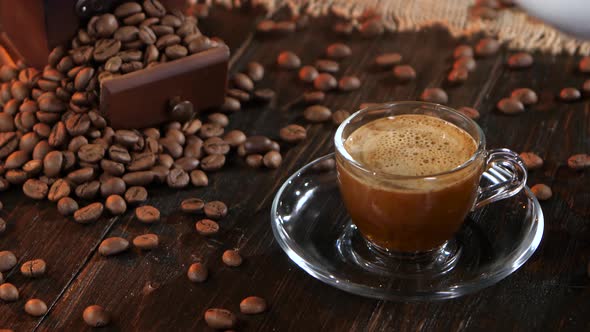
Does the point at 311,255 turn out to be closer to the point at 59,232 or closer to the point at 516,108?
the point at 59,232

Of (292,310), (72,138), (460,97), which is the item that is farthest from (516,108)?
Answer: (72,138)

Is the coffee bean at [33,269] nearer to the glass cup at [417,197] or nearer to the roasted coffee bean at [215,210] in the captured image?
the roasted coffee bean at [215,210]

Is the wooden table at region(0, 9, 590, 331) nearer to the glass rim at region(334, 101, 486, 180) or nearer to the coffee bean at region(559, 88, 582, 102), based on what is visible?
the coffee bean at region(559, 88, 582, 102)

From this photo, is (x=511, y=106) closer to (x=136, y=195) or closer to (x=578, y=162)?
(x=578, y=162)

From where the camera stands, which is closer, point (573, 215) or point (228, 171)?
point (573, 215)

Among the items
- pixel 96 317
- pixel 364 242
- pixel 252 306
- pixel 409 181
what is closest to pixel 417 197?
pixel 409 181

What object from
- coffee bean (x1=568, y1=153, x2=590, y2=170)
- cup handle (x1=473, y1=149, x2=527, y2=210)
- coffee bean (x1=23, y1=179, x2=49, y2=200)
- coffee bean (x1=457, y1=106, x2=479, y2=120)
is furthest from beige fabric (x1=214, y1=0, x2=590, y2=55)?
coffee bean (x1=23, y1=179, x2=49, y2=200)
